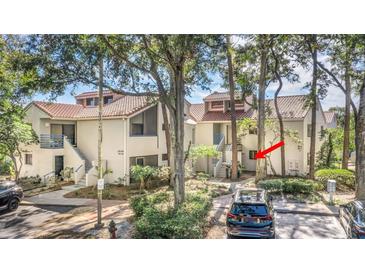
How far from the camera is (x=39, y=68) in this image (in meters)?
4.34

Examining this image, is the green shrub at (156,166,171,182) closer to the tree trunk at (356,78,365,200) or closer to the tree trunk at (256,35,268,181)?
the tree trunk at (256,35,268,181)

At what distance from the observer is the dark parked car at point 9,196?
13.4ft

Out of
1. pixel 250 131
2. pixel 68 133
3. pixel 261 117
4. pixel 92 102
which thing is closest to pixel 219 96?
pixel 261 117

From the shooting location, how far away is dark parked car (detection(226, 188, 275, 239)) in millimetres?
3781

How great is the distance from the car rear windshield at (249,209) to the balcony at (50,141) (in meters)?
3.60

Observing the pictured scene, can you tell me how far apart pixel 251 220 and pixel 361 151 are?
2.46 meters

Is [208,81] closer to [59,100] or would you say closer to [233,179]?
[233,179]

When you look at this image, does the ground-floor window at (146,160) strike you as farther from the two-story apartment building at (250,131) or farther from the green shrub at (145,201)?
the green shrub at (145,201)

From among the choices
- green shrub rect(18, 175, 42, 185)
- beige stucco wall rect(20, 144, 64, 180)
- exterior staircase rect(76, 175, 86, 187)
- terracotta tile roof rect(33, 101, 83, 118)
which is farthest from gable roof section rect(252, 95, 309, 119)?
green shrub rect(18, 175, 42, 185)

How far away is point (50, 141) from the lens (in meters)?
4.70

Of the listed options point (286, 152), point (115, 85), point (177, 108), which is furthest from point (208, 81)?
point (286, 152)

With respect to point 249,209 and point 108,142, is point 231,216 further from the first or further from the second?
point 108,142

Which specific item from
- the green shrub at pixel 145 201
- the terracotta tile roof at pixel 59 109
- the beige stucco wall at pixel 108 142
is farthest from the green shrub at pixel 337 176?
the terracotta tile roof at pixel 59 109

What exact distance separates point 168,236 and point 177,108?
235cm
